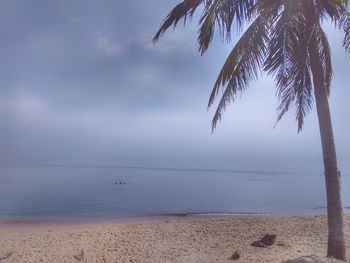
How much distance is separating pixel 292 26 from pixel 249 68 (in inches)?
61.2

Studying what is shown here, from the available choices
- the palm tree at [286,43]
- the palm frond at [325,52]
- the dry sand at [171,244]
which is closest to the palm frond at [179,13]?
the palm tree at [286,43]

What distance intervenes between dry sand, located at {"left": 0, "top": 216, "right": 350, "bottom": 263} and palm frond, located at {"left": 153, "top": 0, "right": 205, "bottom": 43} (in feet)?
19.2

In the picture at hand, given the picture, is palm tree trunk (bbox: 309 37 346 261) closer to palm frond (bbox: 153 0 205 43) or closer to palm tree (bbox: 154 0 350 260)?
Result: palm tree (bbox: 154 0 350 260)

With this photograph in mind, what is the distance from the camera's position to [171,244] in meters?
12.3

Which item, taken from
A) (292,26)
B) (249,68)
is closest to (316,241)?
(249,68)

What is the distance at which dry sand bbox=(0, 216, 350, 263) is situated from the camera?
10250mm

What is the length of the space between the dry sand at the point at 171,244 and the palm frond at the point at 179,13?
5846 millimetres

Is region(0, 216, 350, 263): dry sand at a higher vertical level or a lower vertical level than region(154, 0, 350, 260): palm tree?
lower

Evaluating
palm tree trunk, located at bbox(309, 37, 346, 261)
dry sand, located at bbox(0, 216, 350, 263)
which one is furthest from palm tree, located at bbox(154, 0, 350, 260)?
dry sand, located at bbox(0, 216, 350, 263)

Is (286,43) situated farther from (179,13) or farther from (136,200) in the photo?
(136,200)

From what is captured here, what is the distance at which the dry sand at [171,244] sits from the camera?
10250mm

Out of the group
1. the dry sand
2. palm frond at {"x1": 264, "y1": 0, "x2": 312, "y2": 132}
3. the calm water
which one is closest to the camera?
palm frond at {"x1": 264, "y1": 0, "x2": 312, "y2": 132}

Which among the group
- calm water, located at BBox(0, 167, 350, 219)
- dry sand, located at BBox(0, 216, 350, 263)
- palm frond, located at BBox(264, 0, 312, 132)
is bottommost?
dry sand, located at BBox(0, 216, 350, 263)

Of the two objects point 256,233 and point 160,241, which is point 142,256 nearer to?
point 160,241
